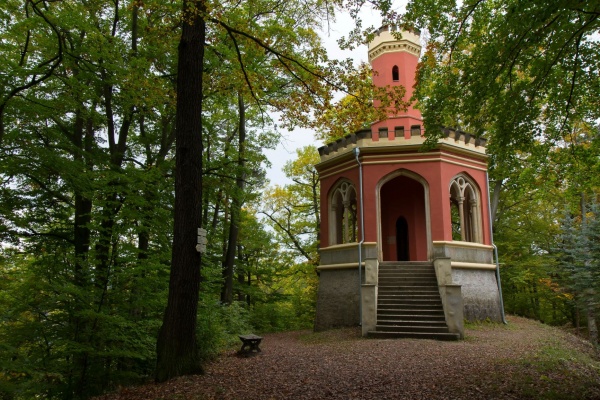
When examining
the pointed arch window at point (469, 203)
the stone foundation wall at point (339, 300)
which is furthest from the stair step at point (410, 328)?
the pointed arch window at point (469, 203)

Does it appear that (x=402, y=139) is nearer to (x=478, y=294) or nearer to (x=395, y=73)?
(x=395, y=73)

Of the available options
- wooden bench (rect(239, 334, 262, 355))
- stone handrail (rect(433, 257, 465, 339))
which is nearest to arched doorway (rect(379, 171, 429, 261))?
stone handrail (rect(433, 257, 465, 339))

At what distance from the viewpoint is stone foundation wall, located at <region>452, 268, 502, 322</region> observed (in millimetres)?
12195

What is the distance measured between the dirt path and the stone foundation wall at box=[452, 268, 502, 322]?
11.1 ft

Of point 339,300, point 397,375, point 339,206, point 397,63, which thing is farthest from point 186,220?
point 397,63

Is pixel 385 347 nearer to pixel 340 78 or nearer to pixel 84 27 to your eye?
pixel 340 78

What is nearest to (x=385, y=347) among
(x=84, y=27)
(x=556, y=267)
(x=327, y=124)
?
(x=327, y=124)

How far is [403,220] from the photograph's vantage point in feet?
51.1

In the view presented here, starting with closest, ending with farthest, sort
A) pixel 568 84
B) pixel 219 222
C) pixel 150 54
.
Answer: pixel 568 84
pixel 150 54
pixel 219 222

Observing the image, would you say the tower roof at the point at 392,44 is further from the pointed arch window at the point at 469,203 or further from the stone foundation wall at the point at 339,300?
the stone foundation wall at the point at 339,300

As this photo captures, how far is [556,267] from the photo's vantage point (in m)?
16.1

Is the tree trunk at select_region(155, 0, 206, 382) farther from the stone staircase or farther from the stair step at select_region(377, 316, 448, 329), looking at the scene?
the stair step at select_region(377, 316, 448, 329)

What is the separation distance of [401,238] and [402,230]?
1.01 feet

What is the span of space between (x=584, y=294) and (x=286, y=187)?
1437cm
